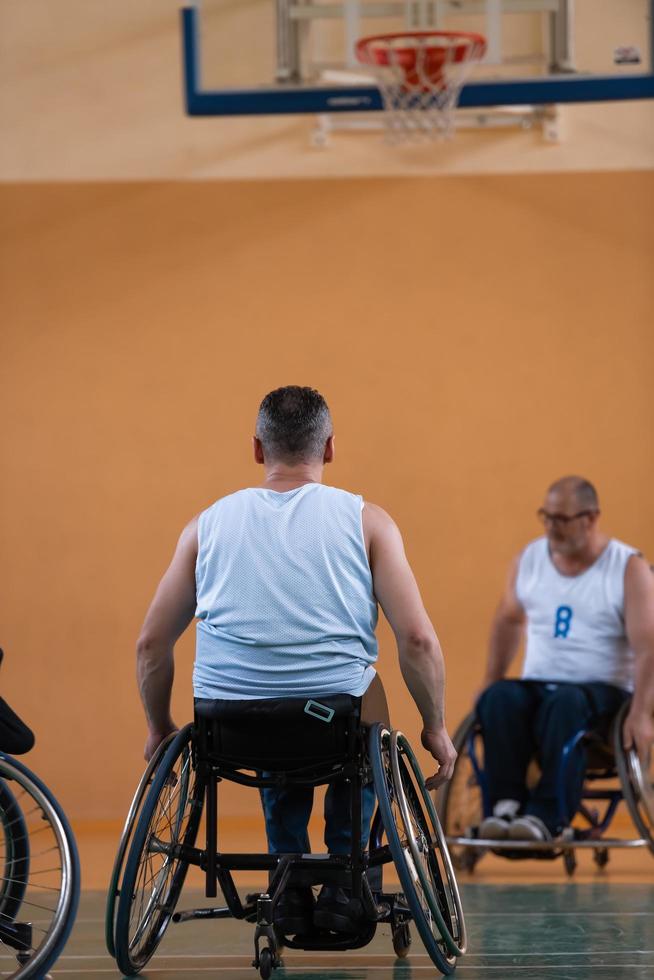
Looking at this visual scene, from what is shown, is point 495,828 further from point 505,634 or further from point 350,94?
point 350,94

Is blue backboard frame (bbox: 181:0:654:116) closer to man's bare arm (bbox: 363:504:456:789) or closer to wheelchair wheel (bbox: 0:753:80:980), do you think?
man's bare arm (bbox: 363:504:456:789)

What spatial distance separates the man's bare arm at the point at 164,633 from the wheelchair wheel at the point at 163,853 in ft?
0.32

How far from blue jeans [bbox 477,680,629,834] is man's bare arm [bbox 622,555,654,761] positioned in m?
0.12

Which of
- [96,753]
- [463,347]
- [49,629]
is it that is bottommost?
[96,753]

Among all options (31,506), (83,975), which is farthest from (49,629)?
(83,975)

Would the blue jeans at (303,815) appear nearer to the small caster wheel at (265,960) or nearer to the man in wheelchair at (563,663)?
the small caster wheel at (265,960)

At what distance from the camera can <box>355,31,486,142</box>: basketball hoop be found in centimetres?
445

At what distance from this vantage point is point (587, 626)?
4078 millimetres

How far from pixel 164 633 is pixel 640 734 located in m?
1.64

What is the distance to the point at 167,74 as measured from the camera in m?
5.41

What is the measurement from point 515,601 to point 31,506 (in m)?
1.95

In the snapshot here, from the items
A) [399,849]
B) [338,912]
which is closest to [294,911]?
[338,912]

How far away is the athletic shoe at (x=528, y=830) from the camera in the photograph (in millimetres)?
3738

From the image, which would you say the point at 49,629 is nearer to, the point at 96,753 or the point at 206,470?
the point at 96,753
